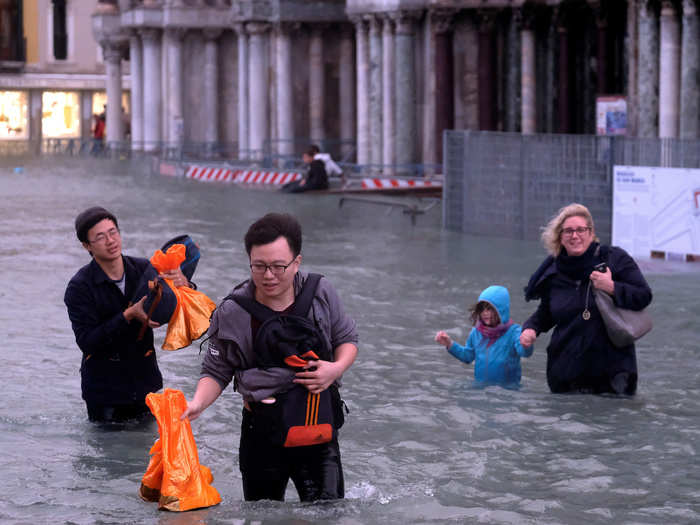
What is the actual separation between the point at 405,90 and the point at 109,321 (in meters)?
27.6

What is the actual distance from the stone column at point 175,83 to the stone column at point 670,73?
27.2m

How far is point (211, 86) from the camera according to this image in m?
51.1

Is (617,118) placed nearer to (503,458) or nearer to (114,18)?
(503,458)

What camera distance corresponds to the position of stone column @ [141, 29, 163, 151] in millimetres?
53125

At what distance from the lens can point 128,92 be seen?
80438 millimetres

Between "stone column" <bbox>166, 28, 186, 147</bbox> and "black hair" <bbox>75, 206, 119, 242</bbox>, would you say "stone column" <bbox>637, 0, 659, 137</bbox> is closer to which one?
"black hair" <bbox>75, 206, 119, 242</bbox>

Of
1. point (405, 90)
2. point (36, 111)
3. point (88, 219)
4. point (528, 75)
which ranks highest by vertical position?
point (36, 111)

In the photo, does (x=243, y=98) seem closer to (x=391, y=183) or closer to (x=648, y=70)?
(x=391, y=183)

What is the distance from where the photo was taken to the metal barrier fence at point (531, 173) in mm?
19359

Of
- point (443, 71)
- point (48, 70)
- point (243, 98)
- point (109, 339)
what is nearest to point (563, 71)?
point (443, 71)

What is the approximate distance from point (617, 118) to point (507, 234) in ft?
19.5

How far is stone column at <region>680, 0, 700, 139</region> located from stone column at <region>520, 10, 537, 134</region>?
809cm

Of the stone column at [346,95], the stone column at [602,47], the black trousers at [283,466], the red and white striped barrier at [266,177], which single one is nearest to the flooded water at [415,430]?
the black trousers at [283,466]

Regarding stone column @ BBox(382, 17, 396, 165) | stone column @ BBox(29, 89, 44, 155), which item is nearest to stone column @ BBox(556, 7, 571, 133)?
stone column @ BBox(382, 17, 396, 165)
